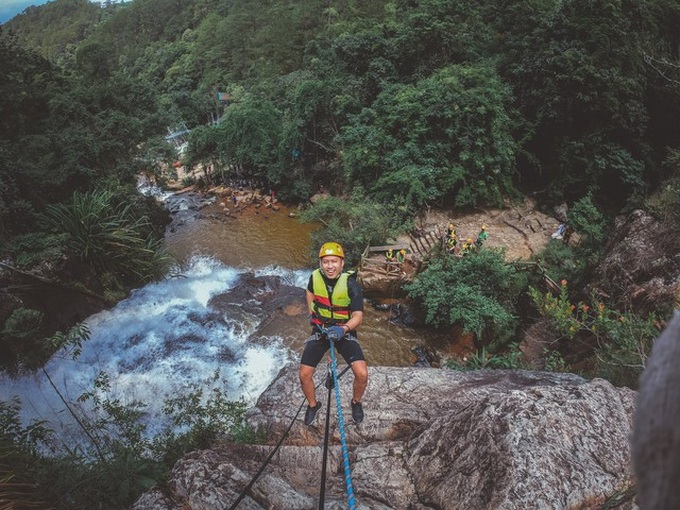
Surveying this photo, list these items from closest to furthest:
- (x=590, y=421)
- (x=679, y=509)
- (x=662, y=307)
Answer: (x=679, y=509)
(x=590, y=421)
(x=662, y=307)

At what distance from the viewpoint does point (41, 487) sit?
3.57 m

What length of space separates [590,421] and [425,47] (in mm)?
17455

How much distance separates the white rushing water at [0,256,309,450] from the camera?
8.18 metres

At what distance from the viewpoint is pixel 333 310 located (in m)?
4.31

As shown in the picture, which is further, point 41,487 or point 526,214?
point 526,214

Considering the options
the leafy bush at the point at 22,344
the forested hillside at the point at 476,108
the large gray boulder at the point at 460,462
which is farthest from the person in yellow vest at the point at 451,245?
the leafy bush at the point at 22,344

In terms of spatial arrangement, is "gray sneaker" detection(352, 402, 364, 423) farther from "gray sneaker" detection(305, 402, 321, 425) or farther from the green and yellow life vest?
the green and yellow life vest

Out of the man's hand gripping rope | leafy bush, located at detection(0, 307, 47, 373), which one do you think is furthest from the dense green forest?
→ the man's hand gripping rope

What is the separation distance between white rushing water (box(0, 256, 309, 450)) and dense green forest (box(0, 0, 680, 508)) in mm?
699

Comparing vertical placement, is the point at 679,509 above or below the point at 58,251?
above

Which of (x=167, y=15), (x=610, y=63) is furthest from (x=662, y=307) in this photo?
(x=167, y=15)

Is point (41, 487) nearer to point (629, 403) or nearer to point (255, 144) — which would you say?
point (629, 403)

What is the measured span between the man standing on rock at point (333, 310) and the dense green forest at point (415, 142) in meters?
4.76

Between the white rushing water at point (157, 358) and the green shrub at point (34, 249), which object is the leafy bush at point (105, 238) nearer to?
the green shrub at point (34, 249)
